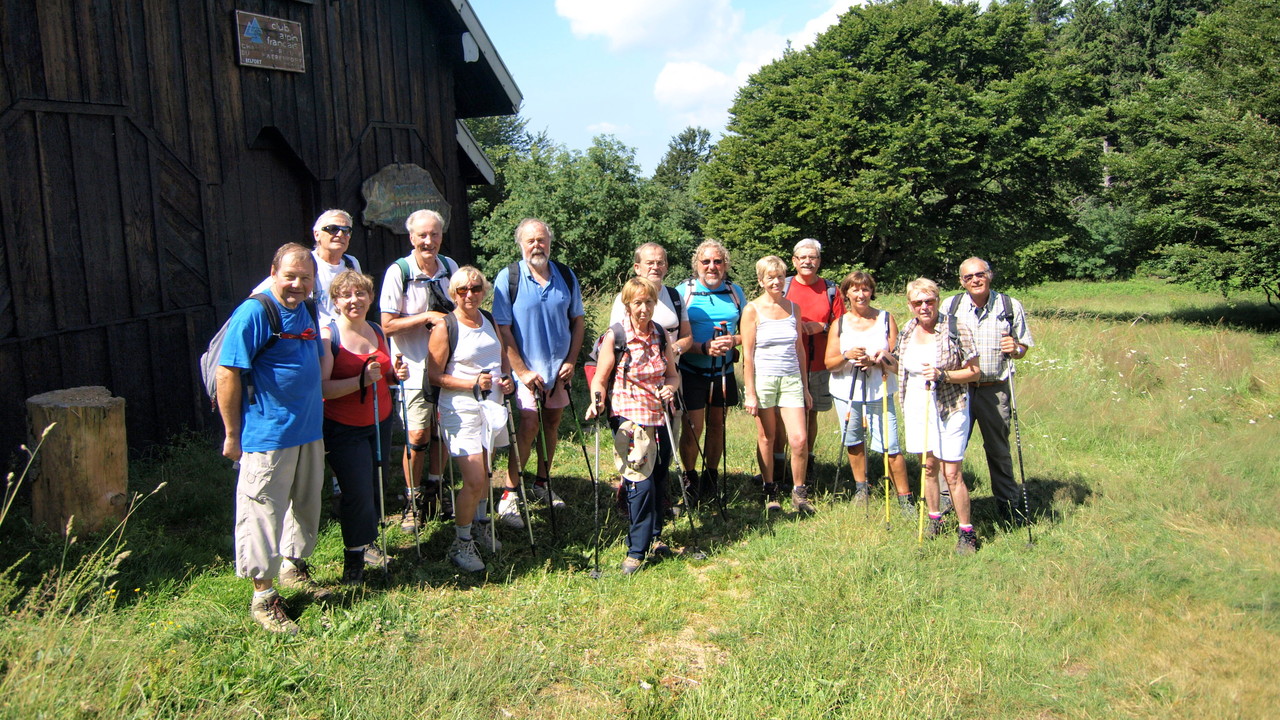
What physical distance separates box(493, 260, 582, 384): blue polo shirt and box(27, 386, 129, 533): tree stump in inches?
94.7

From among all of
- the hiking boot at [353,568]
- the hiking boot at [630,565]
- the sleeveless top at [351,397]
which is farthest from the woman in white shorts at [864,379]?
the hiking boot at [353,568]

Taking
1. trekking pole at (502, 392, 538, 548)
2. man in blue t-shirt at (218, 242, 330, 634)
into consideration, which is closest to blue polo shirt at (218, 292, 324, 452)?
man in blue t-shirt at (218, 242, 330, 634)

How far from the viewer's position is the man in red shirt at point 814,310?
5.89m

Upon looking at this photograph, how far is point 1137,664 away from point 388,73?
27.5ft

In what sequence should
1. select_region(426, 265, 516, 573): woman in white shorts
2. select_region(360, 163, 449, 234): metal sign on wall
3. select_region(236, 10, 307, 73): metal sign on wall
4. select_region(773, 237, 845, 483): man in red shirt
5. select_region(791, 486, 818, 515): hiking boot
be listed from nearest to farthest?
select_region(426, 265, 516, 573): woman in white shorts → select_region(791, 486, 818, 515): hiking boot → select_region(773, 237, 845, 483): man in red shirt → select_region(236, 10, 307, 73): metal sign on wall → select_region(360, 163, 449, 234): metal sign on wall

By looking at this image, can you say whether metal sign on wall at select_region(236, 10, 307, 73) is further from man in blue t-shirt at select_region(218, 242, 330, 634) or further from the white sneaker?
the white sneaker

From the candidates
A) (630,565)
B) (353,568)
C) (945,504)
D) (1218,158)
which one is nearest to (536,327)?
(630,565)

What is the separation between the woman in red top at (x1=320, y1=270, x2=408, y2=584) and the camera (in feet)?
14.3

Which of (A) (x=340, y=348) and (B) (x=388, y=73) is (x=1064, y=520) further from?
(B) (x=388, y=73)

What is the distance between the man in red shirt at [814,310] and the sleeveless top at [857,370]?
179mm

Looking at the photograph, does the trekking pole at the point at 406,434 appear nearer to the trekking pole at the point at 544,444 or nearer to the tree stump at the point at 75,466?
the trekking pole at the point at 544,444

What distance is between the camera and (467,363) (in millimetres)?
4734

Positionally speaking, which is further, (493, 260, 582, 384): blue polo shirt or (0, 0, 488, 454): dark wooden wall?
(0, 0, 488, 454): dark wooden wall

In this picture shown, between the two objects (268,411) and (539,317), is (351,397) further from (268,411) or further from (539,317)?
(539,317)
